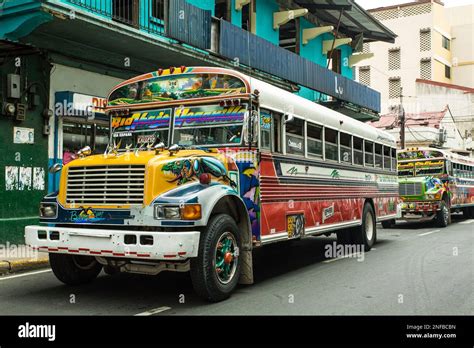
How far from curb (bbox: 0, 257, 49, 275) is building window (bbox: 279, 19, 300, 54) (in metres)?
14.7

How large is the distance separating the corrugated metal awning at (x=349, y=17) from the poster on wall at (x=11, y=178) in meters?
13.5

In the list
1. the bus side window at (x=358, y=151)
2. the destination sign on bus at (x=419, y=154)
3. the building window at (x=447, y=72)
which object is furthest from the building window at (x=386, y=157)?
the building window at (x=447, y=72)

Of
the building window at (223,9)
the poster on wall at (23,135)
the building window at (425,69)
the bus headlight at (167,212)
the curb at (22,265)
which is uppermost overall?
the building window at (425,69)

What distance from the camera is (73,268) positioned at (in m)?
Answer: 6.85

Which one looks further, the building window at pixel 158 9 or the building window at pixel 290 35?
the building window at pixel 290 35

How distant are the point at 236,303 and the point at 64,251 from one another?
208 centimetres

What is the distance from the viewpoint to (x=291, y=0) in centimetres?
2003

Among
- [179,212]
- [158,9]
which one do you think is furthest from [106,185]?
[158,9]

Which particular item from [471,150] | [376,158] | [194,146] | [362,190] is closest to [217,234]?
[194,146]

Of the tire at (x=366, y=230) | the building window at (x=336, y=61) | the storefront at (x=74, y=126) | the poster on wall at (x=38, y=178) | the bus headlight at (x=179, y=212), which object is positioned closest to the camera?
the bus headlight at (x=179, y=212)

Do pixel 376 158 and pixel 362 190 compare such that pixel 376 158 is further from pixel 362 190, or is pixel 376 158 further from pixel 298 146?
pixel 298 146

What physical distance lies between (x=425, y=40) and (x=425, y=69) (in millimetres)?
2797

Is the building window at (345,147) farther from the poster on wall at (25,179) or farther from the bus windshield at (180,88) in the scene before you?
the poster on wall at (25,179)

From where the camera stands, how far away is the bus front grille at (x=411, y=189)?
18.4 meters
